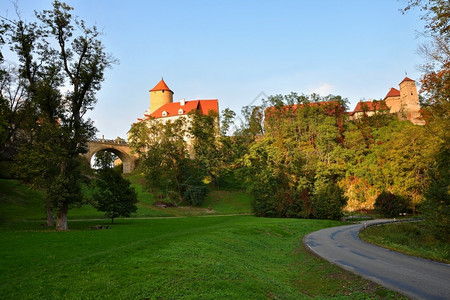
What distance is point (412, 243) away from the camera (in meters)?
19.4

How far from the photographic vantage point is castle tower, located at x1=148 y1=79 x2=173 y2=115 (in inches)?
3743

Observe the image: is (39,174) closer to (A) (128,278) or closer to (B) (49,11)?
(B) (49,11)

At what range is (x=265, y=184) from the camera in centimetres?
4288

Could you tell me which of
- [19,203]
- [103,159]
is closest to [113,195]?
[19,203]

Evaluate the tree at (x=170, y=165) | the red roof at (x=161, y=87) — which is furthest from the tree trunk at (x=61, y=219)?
the red roof at (x=161, y=87)

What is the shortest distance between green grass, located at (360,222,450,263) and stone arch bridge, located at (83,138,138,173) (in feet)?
176

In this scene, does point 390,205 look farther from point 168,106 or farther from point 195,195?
point 168,106

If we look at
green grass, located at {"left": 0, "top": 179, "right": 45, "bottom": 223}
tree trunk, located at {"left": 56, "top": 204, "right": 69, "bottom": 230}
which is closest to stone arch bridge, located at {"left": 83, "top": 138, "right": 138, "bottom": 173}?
green grass, located at {"left": 0, "top": 179, "right": 45, "bottom": 223}

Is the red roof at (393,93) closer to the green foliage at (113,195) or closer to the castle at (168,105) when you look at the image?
the castle at (168,105)

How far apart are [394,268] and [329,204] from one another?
27.6 metres

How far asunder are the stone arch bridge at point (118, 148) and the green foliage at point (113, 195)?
39182mm

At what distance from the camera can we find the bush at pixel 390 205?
40881mm

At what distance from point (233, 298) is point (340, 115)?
55.8 m

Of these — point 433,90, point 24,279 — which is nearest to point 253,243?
point 24,279
